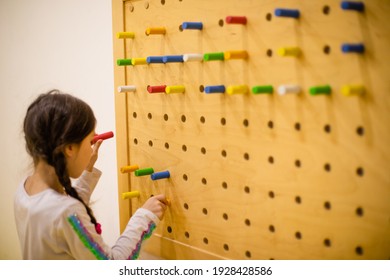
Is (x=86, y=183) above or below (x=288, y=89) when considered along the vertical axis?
below

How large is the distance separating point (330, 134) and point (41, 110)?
0.51 meters

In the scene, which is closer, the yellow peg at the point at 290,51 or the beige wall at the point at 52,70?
the yellow peg at the point at 290,51

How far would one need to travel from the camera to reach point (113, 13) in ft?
3.22

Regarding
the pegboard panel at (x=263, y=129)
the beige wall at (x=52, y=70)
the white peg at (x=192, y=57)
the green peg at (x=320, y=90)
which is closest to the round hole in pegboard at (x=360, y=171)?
the pegboard panel at (x=263, y=129)

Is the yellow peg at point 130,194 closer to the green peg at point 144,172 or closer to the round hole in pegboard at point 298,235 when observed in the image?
the green peg at point 144,172

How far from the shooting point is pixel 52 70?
1.31 meters

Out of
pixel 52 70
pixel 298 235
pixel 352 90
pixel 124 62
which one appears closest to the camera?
pixel 352 90

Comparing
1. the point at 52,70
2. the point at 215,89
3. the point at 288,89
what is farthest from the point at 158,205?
the point at 52,70

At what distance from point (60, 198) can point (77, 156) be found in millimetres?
88

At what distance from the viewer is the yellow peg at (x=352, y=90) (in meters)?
0.58

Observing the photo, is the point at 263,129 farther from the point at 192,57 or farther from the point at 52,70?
the point at 52,70

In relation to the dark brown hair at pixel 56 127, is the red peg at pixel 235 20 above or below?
above

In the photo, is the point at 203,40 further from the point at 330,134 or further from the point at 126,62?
the point at 330,134
